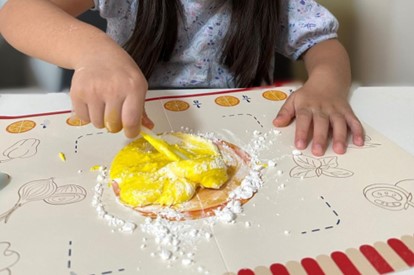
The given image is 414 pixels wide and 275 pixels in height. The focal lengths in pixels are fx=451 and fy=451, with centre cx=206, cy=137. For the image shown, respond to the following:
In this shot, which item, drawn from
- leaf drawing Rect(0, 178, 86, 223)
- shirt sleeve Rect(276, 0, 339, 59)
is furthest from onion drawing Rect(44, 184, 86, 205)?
shirt sleeve Rect(276, 0, 339, 59)

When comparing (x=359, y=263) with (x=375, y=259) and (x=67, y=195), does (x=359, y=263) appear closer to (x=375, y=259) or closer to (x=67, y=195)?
(x=375, y=259)

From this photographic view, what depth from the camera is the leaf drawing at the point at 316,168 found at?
46 centimetres

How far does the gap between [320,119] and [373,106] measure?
11cm

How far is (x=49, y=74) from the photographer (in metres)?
0.94

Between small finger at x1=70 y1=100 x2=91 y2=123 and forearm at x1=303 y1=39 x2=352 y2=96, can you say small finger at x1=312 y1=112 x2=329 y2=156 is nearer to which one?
forearm at x1=303 y1=39 x2=352 y2=96

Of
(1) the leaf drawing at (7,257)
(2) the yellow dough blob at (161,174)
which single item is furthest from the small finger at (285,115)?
(1) the leaf drawing at (7,257)

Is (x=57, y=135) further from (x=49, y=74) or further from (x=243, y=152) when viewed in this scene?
(x=49, y=74)

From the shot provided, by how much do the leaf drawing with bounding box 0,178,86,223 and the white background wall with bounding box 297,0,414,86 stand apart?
0.60 m

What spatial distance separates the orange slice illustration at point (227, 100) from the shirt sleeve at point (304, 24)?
21cm

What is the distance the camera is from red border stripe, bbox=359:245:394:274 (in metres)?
0.34

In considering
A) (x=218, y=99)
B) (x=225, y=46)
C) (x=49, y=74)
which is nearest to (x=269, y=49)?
(x=225, y=46)

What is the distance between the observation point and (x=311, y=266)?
341 mm

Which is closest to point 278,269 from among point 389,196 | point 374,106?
point 389,196

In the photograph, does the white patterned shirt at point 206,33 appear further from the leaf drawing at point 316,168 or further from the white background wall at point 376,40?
the leaf drawing at point 316,168
